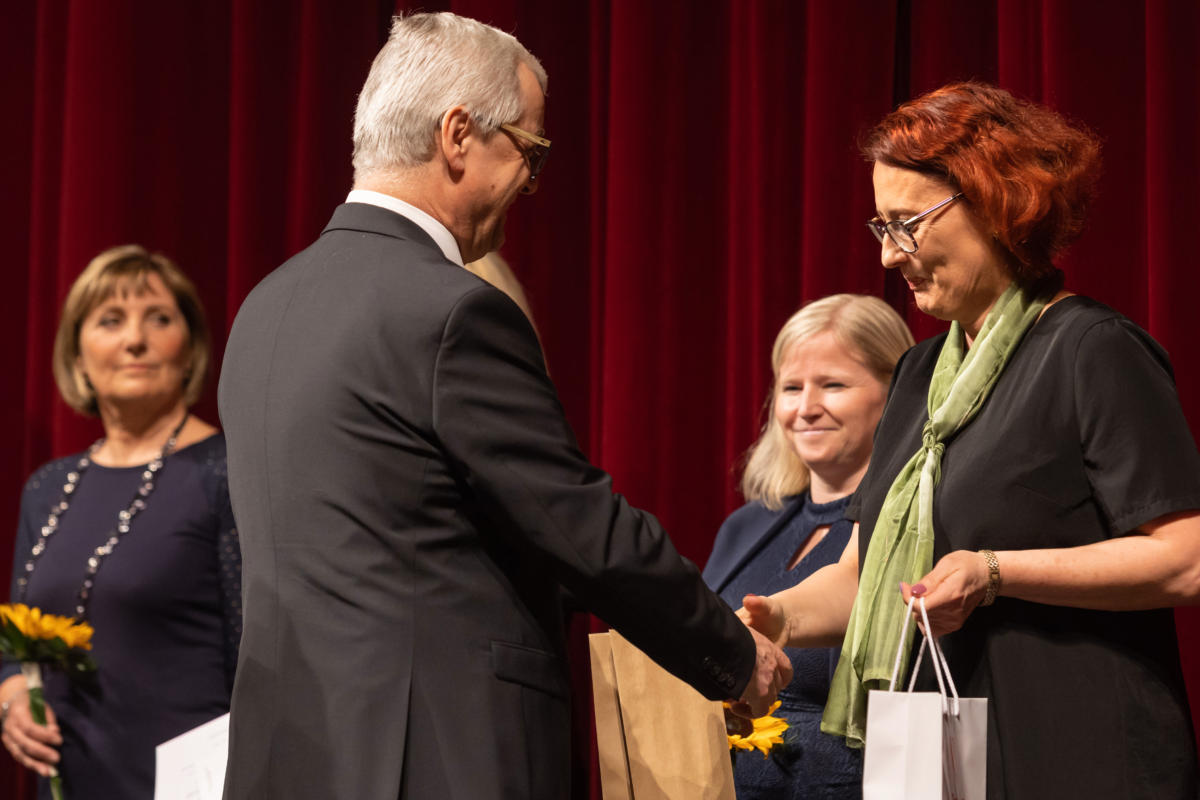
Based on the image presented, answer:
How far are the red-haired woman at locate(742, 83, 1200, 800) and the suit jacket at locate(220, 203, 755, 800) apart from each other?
397 millimetres

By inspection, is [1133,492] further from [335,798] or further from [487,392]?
[335,798]

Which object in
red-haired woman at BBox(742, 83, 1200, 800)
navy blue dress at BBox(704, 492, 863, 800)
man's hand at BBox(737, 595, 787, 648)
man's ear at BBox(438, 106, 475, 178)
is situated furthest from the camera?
navy blue dress at BBox(704, 492, 863, 800)

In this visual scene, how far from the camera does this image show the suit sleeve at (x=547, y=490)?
1499 millimetres

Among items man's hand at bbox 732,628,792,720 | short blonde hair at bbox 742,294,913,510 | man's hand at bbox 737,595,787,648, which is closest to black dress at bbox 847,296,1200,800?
man's hand at bbox 732,628,792,720

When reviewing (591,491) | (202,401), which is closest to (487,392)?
(591,491)

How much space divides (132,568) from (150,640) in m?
0.16

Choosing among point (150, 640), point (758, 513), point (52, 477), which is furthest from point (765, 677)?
point (52, 477)

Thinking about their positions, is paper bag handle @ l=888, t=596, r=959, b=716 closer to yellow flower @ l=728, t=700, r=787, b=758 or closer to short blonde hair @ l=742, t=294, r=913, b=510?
yellow flower @ l=728, t=700, r=787, b=758

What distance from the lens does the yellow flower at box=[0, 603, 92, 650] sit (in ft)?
8.93

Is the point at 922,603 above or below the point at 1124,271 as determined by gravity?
below

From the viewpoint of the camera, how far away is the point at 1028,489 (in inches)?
65.2

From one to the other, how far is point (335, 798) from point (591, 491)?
17.4 inches

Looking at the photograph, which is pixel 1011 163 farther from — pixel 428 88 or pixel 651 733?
pixel 651 733

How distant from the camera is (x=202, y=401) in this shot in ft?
12.0
